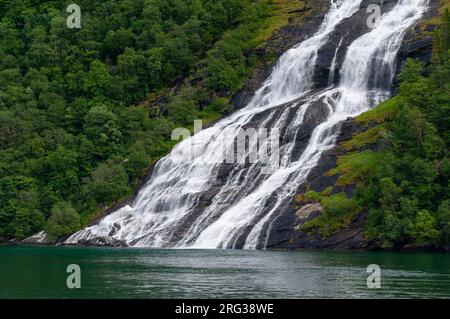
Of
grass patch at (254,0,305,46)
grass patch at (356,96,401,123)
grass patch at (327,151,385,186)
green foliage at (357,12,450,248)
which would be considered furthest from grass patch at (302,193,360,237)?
grass patch at (254,0,305,46)

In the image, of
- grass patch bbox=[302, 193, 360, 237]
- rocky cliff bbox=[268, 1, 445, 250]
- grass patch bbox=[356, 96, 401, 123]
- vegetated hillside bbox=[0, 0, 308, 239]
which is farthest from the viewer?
vegetated hillside bbox=[0, 0, 308, 239]

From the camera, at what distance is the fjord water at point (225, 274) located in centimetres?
5050

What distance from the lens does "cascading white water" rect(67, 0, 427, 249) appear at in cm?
9506

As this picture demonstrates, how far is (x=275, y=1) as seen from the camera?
523 ft

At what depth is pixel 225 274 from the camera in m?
61.2

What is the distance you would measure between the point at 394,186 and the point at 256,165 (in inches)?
931

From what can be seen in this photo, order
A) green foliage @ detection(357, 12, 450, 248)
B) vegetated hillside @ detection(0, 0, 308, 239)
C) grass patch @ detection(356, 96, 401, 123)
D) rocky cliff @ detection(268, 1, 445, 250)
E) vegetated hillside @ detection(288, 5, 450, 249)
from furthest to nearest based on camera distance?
vegetated hillside @ detection(0, 0, 308, 239), grass patch @ detection(356, 96, 401, 123), rocky cliff @ detection(268, 1, 445, 250), vegetated hillside @ detection(288, 5, 450, 249), green foliage @ detection(357, 12, 450, 248)

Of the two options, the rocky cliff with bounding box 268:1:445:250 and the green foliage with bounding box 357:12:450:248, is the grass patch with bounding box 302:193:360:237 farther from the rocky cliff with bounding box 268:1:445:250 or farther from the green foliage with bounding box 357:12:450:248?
the green foliage with bounding box 357:12:450:248

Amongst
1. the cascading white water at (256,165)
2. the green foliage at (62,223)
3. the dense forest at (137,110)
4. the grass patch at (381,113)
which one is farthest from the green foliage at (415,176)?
the green foliage at (62,223)

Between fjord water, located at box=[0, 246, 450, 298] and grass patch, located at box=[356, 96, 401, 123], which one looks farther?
grass patch, located at box=[356, 96, 401, 123]

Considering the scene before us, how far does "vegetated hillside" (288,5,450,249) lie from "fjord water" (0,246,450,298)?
325 cm

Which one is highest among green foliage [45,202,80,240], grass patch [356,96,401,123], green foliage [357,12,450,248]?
grass patch [356,96,401,123]
